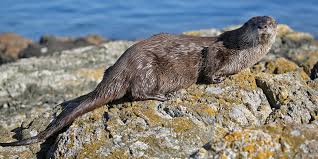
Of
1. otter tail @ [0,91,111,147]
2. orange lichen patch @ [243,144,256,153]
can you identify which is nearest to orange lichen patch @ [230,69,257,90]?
otter tail @ [0,91,111,147]

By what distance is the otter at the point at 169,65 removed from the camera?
17.5 ft

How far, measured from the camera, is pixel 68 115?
5047 mm

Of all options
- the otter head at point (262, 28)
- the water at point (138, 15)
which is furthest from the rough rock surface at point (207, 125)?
the water at point (138, 15)

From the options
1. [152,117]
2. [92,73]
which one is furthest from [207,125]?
[92,73]

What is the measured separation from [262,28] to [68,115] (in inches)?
88.6

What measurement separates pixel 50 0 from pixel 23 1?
45.2 inches

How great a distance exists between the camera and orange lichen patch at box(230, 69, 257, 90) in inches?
213

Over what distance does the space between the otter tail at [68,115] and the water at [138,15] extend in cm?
1275

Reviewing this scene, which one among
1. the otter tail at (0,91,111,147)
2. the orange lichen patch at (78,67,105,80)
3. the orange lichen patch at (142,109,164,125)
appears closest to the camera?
the orange lichen patch at (142,109,164,125)

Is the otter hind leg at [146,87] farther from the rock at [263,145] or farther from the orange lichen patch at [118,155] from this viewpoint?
the rock at [263,145]

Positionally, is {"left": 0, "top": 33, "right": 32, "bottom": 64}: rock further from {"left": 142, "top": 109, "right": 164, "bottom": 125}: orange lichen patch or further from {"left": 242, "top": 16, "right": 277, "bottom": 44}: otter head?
{"left": 142, "top": 109, "right": 164, "bottom": 125}: orange lichen patch

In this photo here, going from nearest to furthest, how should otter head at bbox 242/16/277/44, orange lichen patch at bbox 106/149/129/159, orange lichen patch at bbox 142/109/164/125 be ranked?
1. orange lichen patch at bbox 106/149/129/159
2. orange lichen patch at bbox 142/109/164/125
3. otter head at bbox 242/16/277/44

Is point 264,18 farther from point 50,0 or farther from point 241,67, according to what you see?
point 50,0

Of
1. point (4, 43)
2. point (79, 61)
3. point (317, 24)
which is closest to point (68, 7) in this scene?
point (4, 43)
